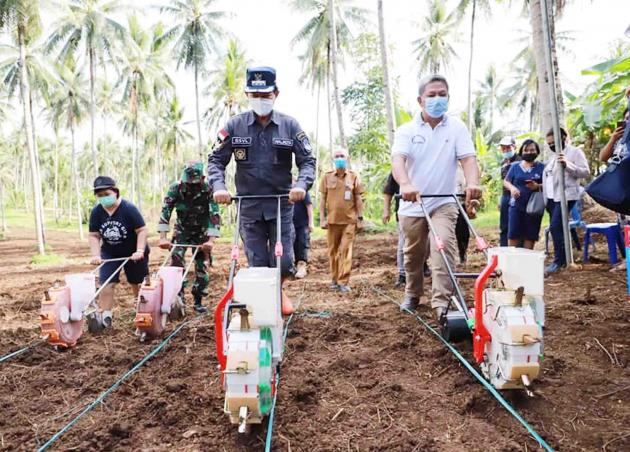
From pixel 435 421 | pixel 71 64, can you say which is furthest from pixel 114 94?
pixel 435 421

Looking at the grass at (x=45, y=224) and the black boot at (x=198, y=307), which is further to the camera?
the grass at (x=45, y=224)

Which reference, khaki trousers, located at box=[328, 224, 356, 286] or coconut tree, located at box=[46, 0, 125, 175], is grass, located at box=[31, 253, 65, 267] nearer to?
coconut tree, located at box=[46, 0, 125, 175]

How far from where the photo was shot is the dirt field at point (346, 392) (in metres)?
2.31

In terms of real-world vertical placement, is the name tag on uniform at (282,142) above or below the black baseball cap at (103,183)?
above

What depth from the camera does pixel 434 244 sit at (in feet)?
12.4

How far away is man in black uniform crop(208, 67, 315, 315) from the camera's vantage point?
352cm

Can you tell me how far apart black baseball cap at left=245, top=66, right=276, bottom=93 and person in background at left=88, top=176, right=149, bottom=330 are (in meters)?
2.04

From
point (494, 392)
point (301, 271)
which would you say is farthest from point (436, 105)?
point (301, 271)

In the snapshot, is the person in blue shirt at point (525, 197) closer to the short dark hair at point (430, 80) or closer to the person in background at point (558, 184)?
the person in background at point (558, 184)

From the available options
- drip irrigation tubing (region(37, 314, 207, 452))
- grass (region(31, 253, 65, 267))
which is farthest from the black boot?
grass (region(31, 253, 65, 267))

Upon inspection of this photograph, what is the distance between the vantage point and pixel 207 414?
104 inches

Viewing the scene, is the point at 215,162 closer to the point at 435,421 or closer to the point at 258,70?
the point at 258,70

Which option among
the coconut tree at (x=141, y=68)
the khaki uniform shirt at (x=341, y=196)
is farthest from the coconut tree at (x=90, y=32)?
the khaki uniform shirt at (x=341, y=196)

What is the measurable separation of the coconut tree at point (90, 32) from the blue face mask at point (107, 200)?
21908 millimetres
